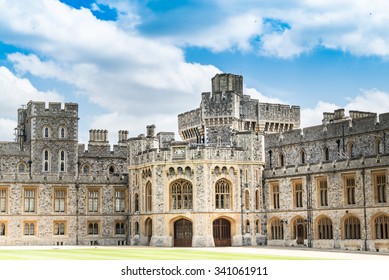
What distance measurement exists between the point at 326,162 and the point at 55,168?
2082cm

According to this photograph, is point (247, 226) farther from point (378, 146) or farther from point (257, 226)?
point (378, 146)

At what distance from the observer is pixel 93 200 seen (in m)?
55.9

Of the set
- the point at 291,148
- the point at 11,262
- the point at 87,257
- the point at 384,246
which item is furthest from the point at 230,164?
the point at 11,262

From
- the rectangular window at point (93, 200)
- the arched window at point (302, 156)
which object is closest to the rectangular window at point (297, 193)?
the arched window at point (302, 156)

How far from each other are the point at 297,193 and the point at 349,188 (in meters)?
4.84

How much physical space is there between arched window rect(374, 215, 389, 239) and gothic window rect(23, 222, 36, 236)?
79.5 ft

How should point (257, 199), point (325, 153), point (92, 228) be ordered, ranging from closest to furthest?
point (325, 153) < point (257, 199) < point (92, 228)

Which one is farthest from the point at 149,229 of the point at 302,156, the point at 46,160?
the point at 302,156

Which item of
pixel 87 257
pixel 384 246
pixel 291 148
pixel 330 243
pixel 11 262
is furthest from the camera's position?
pixel 291 148

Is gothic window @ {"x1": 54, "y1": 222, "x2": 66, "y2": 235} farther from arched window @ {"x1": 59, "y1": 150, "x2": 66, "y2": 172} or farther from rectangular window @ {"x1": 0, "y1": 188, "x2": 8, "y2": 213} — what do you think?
arched window @ {"x1": 59, "y1": 150, "x2": 66, "y2": 172}

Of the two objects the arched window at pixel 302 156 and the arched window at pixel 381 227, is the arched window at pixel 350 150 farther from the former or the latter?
the arched window at pixel 381 227

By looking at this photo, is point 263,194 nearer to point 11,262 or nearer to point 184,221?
point 184,221

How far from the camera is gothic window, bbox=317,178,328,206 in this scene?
157 ft

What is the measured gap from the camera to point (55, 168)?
56781mm
